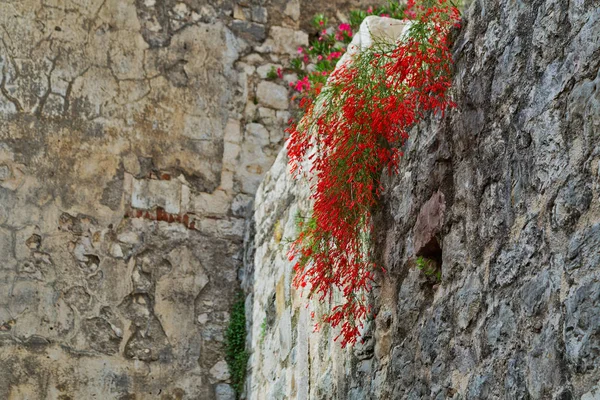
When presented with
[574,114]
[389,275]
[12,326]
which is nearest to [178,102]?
[12,326]

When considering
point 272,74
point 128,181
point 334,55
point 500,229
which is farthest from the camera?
point 272,74

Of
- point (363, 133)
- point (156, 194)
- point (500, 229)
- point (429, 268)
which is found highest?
point (363, 133)

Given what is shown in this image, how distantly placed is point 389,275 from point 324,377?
780 millimetres

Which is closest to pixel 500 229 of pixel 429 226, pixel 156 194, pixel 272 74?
pixel 429 226

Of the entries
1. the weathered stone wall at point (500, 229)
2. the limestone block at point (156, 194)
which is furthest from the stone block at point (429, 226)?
the limestone block at point (156, 194)

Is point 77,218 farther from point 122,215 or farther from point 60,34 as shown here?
point 60,34

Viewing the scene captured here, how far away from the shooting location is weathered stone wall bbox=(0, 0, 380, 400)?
5.59 meters

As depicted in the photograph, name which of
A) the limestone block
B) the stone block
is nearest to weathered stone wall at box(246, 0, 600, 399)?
the stone block

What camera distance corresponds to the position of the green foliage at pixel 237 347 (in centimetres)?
568

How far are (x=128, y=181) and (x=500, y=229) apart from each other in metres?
3.67

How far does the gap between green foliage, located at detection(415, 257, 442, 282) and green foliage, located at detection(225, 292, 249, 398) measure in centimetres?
267

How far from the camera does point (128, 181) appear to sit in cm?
597

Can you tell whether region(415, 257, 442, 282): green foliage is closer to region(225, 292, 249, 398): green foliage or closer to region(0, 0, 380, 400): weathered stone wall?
region(225, 292, 249, 398): green foliage

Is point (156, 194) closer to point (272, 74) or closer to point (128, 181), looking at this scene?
point (128, 181)
